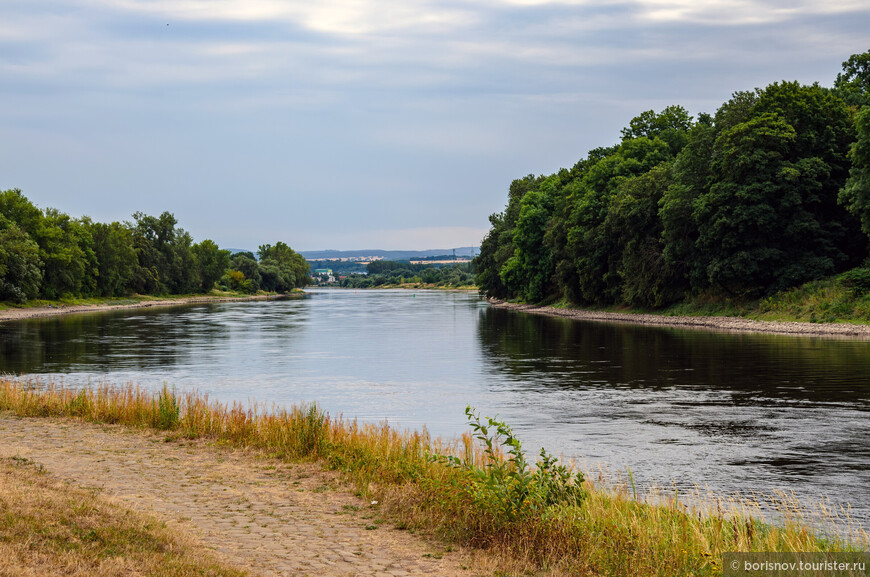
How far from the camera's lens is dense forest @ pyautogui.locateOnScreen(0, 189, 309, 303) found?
104 m

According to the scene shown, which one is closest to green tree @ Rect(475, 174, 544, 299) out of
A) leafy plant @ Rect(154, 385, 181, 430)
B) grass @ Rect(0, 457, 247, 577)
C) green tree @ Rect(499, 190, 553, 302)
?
green tree @ Rect(499, 190, 553, 302)

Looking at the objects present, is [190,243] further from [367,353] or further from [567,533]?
[567,533]

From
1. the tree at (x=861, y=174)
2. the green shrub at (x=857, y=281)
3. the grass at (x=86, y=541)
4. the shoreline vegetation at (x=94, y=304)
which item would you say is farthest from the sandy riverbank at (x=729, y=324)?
the shoreline vegetation at (x=94, y=304)

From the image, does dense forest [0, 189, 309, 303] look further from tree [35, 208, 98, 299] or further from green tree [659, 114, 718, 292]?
green tree [659, 114, 718, 292]

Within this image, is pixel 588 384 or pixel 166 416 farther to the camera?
pixel 588 384

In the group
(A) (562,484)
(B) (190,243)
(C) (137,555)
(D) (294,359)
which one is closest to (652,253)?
(D) (294,359)

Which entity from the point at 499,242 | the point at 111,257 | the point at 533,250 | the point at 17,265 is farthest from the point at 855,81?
the point at 111,257

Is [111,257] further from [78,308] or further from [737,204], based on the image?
[737,204]

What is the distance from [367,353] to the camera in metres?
47.9

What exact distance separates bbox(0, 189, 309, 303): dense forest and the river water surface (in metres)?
46.7

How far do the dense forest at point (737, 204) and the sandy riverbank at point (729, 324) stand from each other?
111 inches

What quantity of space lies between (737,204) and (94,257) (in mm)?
107545

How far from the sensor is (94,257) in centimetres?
13300

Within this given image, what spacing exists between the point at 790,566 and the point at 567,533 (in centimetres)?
276
